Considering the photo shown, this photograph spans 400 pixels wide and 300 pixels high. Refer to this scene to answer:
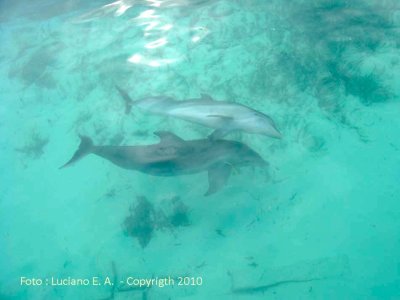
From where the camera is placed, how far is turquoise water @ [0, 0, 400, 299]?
4.88m

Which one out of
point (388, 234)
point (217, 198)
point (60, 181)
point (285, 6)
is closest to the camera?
point (388, 234)

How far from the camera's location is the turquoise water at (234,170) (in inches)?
192

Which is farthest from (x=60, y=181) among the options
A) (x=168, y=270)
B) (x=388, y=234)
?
(x=388, y=234)

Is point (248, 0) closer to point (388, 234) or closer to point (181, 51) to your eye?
point (181, 51)

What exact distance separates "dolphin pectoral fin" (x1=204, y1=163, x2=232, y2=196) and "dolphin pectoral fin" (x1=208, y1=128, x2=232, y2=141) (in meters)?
0.46

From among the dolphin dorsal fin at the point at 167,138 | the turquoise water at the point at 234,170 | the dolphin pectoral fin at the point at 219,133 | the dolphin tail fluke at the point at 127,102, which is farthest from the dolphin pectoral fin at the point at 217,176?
the dolphin tail fluke at the point at 127,102

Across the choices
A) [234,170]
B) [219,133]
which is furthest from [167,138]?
[234,170]

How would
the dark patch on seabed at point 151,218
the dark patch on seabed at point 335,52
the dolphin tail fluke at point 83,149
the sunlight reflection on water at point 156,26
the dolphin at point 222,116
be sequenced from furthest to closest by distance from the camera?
the sunlight reflection on water at point 156,26 < the dark patch on seabed at point 335,52 < the dolphin tail fluke at point 83,149 < the dolphin at point 222,116 < the dark patch on seabed at point 151,218

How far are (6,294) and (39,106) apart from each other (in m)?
4.42

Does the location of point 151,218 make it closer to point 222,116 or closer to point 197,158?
point 197,158

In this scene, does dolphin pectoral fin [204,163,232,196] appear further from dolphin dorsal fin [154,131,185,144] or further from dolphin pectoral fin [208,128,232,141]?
dolphin dorsal fin [154,131,185,144]

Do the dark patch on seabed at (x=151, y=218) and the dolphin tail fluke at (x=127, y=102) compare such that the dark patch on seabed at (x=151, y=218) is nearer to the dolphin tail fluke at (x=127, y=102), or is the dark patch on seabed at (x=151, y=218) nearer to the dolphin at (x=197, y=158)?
the dolphin at (x=197, y=158)

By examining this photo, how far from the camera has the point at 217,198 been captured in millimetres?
5520

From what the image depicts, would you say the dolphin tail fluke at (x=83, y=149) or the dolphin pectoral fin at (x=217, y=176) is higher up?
the dolphin tail fluke at (x=83, y=149)
